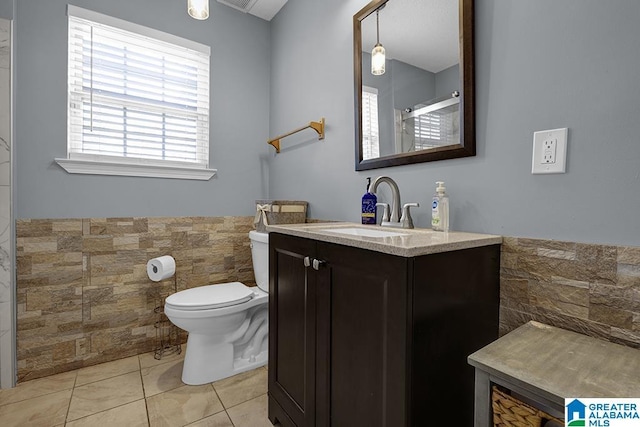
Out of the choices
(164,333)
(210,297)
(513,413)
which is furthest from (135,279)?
A: (513,413)

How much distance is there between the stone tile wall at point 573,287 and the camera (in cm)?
86

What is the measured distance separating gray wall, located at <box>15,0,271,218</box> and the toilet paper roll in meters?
Result: 0.37

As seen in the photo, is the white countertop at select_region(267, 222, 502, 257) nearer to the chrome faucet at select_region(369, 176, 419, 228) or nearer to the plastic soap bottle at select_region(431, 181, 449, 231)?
the plastic soap bottle at select_region(431, 181, 449, 231)

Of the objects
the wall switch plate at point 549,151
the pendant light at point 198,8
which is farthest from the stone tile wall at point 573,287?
the pendant light at point 198,8

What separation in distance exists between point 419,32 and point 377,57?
0.26m

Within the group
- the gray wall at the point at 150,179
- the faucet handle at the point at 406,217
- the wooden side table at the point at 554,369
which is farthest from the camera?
the gray wall at the point at 150,179

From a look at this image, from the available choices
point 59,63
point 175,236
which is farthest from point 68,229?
point 59,63

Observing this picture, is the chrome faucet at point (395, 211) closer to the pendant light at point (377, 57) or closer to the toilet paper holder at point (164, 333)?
the pendant light at point (377, 57)

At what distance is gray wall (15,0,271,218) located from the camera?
5.90ft

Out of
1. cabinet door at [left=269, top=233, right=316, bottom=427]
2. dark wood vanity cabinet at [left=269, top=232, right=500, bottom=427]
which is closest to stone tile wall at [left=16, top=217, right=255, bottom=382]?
cabinet door at [left=269, top=233, right=316, bottom=427]

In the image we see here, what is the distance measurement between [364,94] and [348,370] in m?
1.40

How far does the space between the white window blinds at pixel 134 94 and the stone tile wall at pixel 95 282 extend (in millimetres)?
494

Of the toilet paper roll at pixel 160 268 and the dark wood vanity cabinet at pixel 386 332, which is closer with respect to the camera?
the dark wood vanity cabinet at pixel 386 332

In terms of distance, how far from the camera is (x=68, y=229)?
1.90 m
